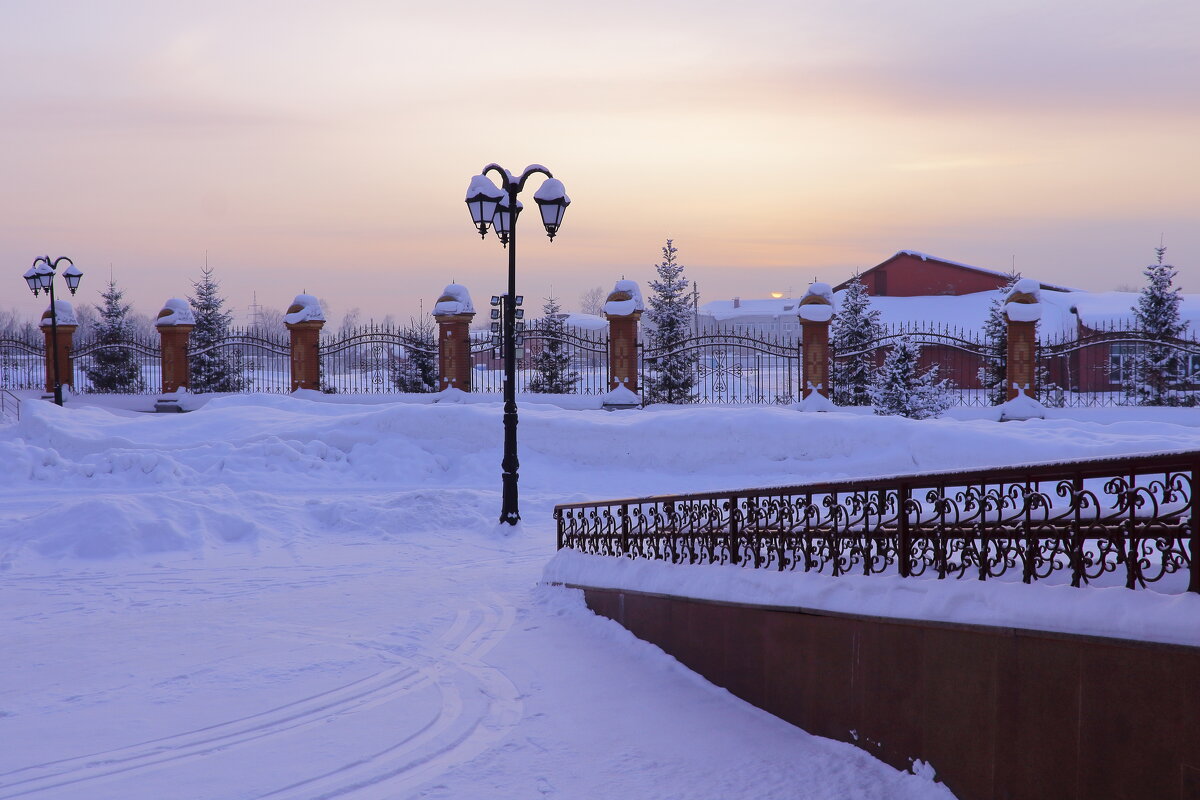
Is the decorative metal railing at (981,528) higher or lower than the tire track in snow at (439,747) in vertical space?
higher

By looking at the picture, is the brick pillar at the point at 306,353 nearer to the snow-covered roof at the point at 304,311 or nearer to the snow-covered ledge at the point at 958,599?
the snow-covered roof at the point at 304,311

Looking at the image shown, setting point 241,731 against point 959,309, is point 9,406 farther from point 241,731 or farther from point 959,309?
point 959,309

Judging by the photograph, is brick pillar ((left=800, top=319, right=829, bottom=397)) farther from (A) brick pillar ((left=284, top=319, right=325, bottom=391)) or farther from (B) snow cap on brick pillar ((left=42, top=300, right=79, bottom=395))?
(B) snow cap on brick pillar ((left=42, top=300, right=79, bottom=395))

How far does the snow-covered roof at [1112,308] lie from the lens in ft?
125

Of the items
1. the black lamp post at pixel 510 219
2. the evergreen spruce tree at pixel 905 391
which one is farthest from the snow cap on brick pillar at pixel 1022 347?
the black lamp post at pixel 510 219

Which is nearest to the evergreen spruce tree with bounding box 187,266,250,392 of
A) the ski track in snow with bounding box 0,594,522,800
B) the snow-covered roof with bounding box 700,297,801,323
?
the ski track in snow with bounding box 0,594,522,800

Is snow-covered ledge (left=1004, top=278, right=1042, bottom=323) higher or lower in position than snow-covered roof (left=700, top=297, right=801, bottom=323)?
lower

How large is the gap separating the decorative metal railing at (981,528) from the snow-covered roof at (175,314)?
22787 millimetres

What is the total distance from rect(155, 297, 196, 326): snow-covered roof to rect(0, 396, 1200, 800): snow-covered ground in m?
7.24

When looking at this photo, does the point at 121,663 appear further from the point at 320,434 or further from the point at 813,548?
the point at 320,434

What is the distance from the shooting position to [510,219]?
13.6m

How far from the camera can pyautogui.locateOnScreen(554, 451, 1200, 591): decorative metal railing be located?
4.08 metres

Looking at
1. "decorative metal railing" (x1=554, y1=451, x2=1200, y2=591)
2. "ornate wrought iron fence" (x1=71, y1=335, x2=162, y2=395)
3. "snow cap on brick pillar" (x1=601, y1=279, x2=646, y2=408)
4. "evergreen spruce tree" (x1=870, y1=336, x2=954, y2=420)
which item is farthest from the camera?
"ornate wrought iron fence" (x1=71, y1=335, x2=162, y2=395)

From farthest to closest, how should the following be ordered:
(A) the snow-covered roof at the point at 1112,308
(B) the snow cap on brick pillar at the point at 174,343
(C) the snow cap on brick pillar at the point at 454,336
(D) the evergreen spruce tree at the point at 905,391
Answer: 1. (A) the snow-covered roof at the point at 1112,308
2. (B) the snow cap on brick pillar at the point at 174,343
3. (C) the snow cap on brick pillar at the point at 454,336
4. (D) the evergreen spruce tree at the point at 905,391
